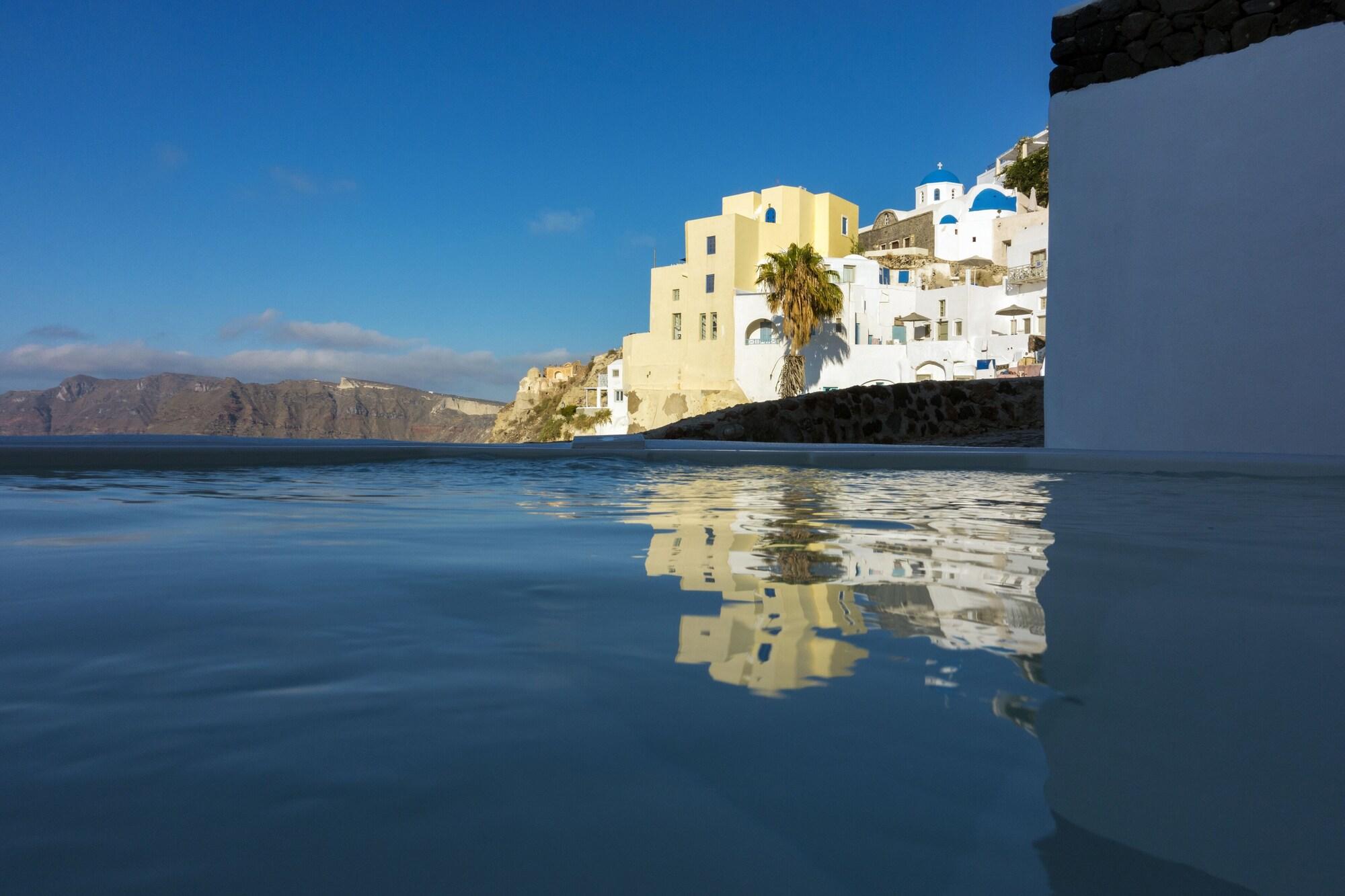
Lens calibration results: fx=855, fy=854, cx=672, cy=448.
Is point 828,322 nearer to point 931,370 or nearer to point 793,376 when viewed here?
point 793,376

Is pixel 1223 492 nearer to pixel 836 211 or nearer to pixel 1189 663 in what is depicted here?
pixel 1189 663

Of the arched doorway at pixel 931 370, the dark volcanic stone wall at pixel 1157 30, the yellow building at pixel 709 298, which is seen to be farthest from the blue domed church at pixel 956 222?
the dark volcanic stone wall at pixel 1157 30

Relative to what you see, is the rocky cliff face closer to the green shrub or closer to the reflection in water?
the green shrub

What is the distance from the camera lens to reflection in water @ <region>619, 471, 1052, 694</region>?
1.19m

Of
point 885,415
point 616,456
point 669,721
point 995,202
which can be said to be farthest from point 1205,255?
point 995,202

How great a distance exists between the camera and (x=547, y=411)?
66.1 m

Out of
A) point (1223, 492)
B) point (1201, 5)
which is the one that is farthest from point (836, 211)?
point (1223, 492)

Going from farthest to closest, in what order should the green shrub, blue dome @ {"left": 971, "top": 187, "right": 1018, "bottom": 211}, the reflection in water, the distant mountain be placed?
1. the distant mountain
2. the green shrub
3. blue dome @ {"left": 971, "top": 187, "right": 1018, "bottom": 211}
4. the reflection in water

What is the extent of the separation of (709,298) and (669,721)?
1561 inches

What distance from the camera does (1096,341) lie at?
7191mm

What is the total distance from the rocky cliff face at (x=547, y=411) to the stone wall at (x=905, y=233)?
1826 centimetres

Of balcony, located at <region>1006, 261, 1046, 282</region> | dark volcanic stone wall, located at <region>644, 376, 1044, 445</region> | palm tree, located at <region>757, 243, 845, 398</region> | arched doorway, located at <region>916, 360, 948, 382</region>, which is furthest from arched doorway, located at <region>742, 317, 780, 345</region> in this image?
dark volcanic stone wall, located at <region>644, 376, 1044, 445</region>

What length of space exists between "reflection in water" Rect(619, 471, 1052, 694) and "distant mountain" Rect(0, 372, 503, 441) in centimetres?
5321

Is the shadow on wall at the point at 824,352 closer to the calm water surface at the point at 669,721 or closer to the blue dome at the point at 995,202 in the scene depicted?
the blue dome at the point at 995,202
